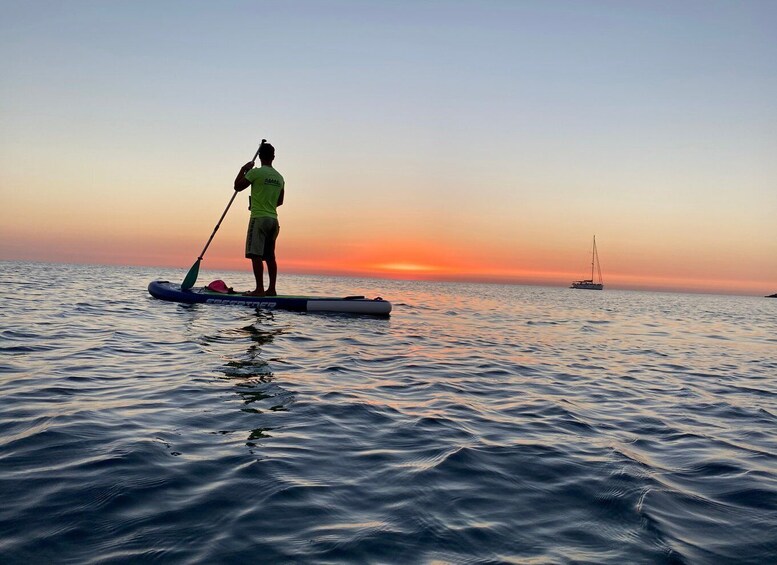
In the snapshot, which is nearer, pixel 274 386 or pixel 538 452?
pixel 538 452

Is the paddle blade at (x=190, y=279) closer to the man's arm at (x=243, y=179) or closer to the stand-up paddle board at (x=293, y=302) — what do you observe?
the stand-up paddle board at (x=293, y=302)

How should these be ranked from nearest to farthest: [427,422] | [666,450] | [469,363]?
[666,450]
[427,422]
[469,363]

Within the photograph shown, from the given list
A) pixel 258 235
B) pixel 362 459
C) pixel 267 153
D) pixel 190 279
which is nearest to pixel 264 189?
pixel 267 153

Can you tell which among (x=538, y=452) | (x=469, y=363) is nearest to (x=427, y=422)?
(x=538, y=452)

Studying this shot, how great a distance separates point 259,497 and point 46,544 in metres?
0.95

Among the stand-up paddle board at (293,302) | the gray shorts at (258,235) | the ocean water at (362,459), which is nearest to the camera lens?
the ocean water at (362,459)

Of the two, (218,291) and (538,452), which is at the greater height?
(218,291)

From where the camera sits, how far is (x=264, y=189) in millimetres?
12781

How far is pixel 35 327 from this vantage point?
854 cm

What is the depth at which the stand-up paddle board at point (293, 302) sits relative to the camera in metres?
13.1

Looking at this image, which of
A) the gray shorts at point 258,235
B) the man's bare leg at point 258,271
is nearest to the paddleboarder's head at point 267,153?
the gray shorts at point 258,235

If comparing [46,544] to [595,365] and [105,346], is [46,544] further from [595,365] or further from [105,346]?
[595,365]

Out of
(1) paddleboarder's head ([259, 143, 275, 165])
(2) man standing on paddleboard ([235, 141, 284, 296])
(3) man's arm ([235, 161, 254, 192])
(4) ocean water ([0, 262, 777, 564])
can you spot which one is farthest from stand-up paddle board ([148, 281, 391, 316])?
(4) ocean water ([0, 262, 777, 564])

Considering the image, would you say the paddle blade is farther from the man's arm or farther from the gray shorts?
the man's arm
